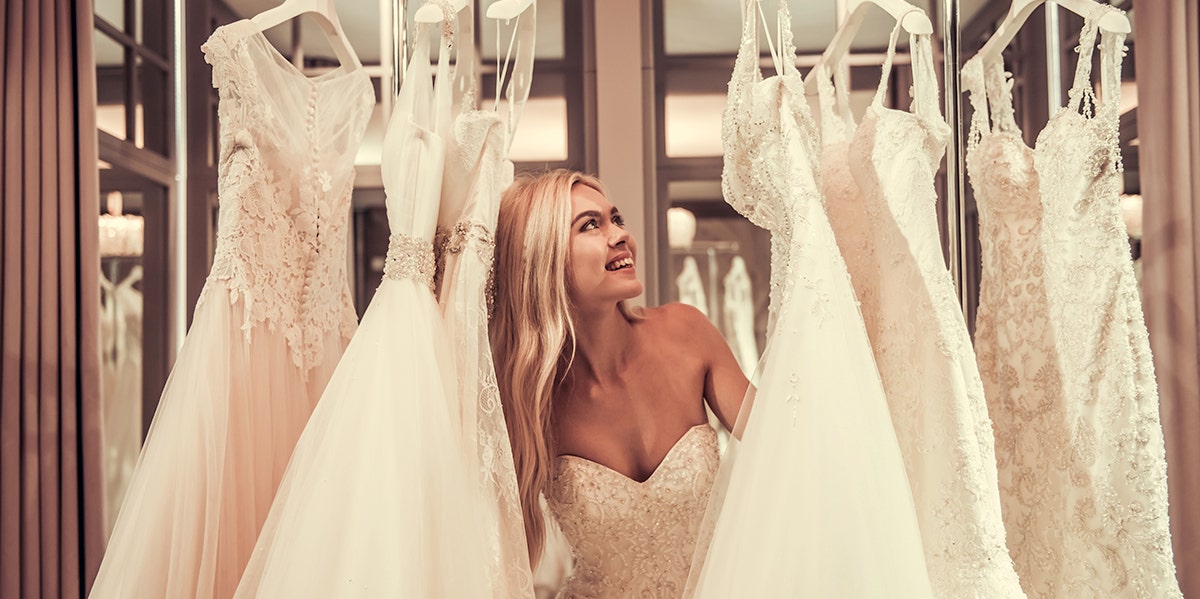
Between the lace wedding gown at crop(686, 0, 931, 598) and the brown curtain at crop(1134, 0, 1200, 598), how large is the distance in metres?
1.32

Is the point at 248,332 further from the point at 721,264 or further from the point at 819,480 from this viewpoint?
the point at 721,264

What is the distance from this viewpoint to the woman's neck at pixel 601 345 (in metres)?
1.84

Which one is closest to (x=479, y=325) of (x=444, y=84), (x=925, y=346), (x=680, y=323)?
(x=444, y=84)

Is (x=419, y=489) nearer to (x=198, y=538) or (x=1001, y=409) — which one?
(x=198, y=538)

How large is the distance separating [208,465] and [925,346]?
1033 millimetres

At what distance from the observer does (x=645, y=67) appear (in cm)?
267

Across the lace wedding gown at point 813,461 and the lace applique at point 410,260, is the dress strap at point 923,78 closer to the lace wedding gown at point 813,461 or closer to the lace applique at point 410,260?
the lace wedding gown at point 813,461

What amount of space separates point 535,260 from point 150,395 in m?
1.69

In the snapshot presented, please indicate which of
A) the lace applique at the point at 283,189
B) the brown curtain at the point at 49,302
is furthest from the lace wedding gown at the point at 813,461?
the brown curtain at the point at 49,302

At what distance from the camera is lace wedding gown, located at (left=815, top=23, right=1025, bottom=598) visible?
112cm

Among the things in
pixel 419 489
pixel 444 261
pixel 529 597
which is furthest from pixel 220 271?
pixel 529 597

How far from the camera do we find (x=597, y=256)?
166 centimetres

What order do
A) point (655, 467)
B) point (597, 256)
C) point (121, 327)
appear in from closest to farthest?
point (597, 256), point (655, 467), point (121, 327)

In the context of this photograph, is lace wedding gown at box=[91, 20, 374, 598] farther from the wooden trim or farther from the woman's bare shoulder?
the wooden trim
